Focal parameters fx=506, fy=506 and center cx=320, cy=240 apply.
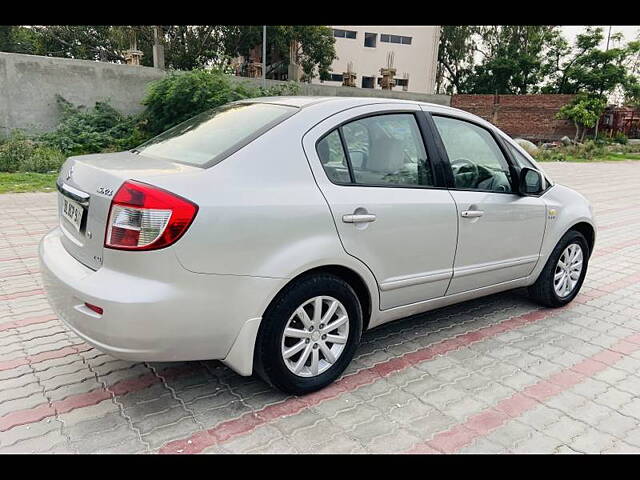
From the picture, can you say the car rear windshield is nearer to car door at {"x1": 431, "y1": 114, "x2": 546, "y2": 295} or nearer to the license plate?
the license plate

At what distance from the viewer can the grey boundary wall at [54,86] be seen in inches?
571

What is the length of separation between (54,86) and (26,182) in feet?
21.8

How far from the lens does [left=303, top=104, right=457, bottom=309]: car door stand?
283cm

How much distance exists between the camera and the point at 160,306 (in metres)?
2.29

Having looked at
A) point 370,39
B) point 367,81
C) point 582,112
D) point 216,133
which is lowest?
point 216,133

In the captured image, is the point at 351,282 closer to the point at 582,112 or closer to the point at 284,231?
the point at 284,231

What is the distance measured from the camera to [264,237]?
8.18 feet

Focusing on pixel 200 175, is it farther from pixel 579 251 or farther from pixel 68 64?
pixel 68 64

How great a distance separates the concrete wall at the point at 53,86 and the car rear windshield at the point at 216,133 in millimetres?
13946

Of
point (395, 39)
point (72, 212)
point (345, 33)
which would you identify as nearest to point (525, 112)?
point (395, 39)

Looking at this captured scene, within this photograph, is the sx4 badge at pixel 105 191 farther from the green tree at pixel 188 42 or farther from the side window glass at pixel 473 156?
the green tree at pixel 188 42

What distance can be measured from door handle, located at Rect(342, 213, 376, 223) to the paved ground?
99 cm

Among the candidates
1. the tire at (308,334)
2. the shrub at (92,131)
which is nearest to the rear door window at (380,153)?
the tire at (308,334)

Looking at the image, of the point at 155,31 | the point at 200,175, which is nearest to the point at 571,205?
the point at 200,175
